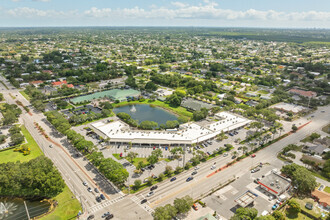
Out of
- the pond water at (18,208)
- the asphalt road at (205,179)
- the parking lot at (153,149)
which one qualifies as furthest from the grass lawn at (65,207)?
the asphalt road at (205,179)

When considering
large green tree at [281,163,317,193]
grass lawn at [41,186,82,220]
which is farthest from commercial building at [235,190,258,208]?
grass lawn at [41,186,82,220]

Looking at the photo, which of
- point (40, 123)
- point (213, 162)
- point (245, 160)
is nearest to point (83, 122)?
point (40, 123)

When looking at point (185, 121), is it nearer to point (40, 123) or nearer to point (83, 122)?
point (83, 122)

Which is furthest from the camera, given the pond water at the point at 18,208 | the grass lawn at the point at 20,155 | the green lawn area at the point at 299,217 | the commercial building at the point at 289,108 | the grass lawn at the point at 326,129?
the commercial building at the point at 289,108

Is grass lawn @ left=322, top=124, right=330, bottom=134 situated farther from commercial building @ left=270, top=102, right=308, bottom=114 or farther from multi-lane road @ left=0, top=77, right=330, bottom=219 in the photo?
commercial building @ left=270, top=102, right=308, bottom=114

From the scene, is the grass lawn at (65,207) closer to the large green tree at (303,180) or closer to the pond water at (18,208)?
the pond water at (18,208)

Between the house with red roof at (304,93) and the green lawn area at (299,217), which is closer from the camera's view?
the green lawn area at (299,217)

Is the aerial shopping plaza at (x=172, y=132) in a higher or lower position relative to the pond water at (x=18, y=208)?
higher

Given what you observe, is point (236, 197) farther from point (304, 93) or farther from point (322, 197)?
point (304, 93)
